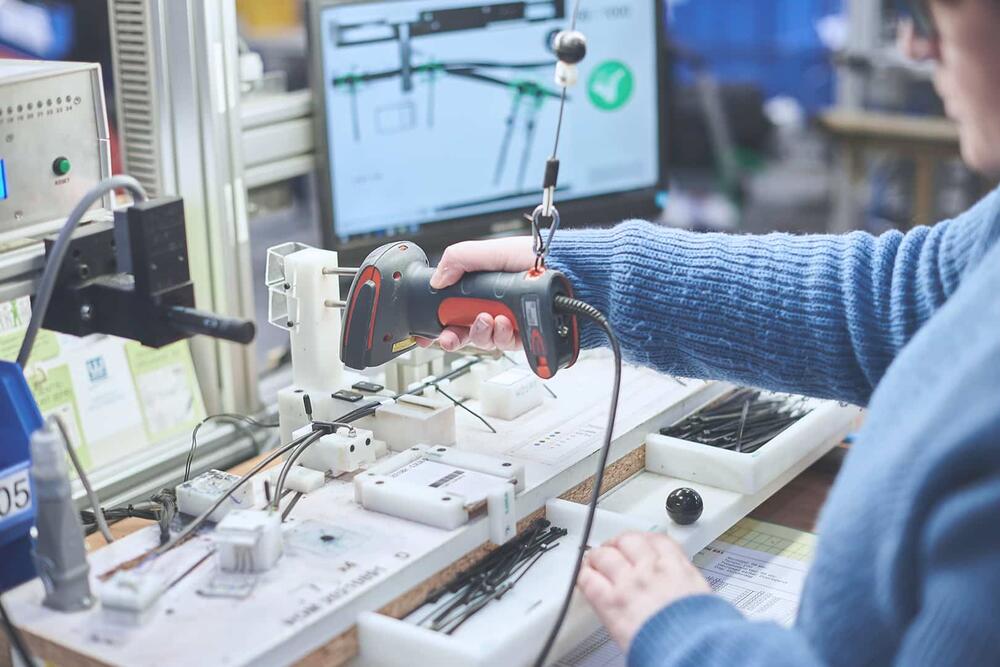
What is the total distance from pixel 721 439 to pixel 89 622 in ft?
2.40

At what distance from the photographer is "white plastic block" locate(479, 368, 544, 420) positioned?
4.36 ft

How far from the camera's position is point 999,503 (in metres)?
0.70

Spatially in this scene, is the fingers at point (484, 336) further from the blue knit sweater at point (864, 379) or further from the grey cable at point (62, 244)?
the grey cable at point (62, 244)

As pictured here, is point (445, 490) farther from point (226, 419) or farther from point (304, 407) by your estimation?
point (226, 419)

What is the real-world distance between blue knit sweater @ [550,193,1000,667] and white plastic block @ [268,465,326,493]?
348mm

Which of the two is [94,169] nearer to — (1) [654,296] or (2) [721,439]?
(1) [654,296]

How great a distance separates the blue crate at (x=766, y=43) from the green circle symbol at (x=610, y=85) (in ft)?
12.1

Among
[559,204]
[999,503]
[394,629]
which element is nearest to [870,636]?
[999,503]

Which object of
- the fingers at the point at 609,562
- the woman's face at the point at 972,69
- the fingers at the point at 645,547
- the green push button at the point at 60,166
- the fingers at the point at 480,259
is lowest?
the fingers at the point at 609,562

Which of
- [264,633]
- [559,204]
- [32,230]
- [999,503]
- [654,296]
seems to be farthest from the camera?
[559,204]

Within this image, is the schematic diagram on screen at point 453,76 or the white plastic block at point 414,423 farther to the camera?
the schematic diagram on screen at point 453,76

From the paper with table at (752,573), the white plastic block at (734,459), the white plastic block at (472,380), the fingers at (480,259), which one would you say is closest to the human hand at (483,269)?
the fingers at (480,259)

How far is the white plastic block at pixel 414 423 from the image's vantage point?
48.8 inches

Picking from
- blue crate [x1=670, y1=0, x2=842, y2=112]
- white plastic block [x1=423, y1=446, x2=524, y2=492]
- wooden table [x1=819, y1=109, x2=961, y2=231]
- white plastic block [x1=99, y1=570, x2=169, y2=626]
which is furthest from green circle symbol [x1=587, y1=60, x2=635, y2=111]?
blue crate [x1=670, y1=0, x2=842, y2=112]
